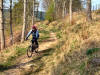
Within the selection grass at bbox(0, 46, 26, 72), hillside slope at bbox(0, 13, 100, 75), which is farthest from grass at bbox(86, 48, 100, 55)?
grass at bbox(0, 46, 26, 72)

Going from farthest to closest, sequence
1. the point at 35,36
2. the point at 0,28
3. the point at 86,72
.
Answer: the point at 0,28
the point at 35,36
the point at 86,72

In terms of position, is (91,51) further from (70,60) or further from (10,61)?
(10,61)

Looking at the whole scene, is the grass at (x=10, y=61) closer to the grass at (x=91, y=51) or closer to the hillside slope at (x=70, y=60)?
the hillside slope at (x=70, y=60)

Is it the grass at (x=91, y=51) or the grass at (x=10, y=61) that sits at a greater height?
the grass at (x=91, y=51)

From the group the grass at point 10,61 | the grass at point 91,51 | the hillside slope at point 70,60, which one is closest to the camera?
the hillside slope at point 70,60

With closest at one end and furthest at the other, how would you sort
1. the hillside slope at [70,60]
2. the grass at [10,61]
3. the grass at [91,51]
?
the hillside slope at [70,60] < the grass at [91,51] < the grass at [10,61]

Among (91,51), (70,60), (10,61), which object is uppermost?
(91,51)

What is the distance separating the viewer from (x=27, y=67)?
855 centimetres

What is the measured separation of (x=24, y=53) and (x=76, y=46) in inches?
169

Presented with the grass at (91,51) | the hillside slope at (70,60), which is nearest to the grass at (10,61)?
the hillside slope at (70,60)

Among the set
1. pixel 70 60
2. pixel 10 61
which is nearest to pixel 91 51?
pixel 70 60

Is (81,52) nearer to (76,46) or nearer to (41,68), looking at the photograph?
(76,46)

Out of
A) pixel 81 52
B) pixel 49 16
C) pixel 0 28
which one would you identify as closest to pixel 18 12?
pixel 49 16

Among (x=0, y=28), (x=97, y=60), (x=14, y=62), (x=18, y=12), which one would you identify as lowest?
(x=14, y=62)
